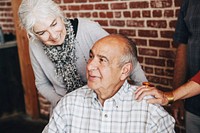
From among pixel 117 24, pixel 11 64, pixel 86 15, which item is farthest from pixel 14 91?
pixel 117 24

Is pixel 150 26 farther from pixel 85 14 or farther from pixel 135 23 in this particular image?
pixel 85 14

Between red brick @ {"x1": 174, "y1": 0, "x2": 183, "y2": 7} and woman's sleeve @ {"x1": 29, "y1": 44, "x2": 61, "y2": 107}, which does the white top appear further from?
red brick @ {"x1": 174, "y1": 0, "x2": 183, "y2": 7}

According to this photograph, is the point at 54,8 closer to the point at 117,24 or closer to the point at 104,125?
the point at 104,125

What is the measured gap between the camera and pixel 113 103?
1653 mm

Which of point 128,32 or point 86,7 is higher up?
point 86,7

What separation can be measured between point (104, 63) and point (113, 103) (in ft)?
0.72

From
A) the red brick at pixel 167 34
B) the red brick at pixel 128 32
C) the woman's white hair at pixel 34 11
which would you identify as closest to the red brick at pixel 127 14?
the red brick at pixel 128 32

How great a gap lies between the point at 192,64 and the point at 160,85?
0.85 m

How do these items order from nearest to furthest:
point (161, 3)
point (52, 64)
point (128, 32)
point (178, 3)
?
point (52, 64), point (178, 3), point (161, 3), point (128, 32)

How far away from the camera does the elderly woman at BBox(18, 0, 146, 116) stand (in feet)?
5.95

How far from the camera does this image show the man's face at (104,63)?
1597 mm

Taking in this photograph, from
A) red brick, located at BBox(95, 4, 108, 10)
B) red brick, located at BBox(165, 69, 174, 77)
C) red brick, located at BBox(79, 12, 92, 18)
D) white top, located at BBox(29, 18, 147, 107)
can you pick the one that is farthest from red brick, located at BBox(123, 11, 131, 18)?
white top, located at BBox(29, 18, 147, 107)

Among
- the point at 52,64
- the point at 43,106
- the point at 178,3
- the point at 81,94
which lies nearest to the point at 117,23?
the point at 178,3

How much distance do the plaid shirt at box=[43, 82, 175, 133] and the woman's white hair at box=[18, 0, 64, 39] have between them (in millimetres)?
473
